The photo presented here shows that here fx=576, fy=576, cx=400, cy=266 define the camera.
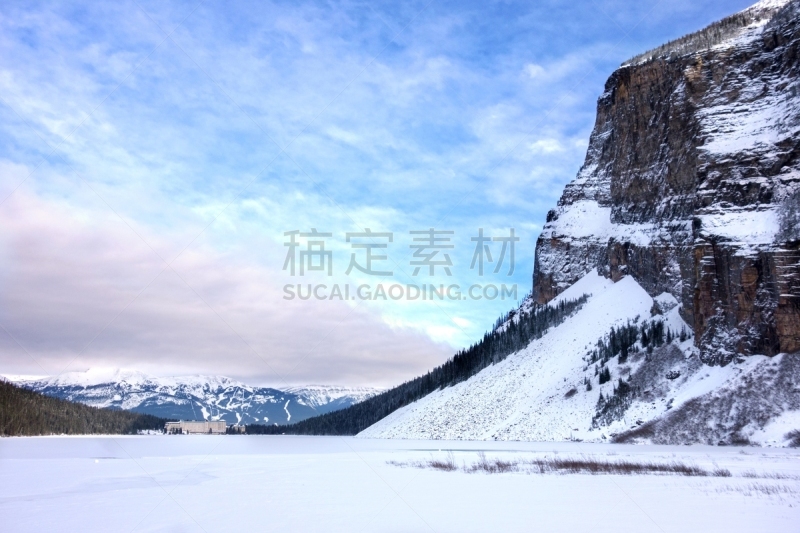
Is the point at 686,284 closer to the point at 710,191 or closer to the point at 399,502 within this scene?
the point at 710,191

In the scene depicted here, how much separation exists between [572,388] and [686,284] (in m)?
28.5

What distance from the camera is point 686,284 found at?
340 ft

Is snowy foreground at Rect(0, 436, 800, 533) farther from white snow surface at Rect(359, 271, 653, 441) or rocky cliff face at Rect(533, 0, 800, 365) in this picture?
rocky cliff face at Rect(533, 0, 800, 365)

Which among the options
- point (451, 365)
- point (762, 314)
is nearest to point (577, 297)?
point (451, 365)

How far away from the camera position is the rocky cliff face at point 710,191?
86.1 m

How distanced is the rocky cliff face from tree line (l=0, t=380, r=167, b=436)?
424 feet

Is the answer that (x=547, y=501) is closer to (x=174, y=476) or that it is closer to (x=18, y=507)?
(x=18, y=507)

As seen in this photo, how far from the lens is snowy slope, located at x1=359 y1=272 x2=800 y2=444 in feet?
269

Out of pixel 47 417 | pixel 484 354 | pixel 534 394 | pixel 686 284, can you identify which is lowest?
pixel 47 417

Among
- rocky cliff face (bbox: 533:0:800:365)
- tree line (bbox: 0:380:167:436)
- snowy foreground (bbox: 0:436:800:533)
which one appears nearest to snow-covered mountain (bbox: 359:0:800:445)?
rocky cliff face (bbox: 533:0:800:365)

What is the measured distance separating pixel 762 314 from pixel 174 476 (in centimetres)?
8410

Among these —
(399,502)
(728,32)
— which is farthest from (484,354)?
(399,502)

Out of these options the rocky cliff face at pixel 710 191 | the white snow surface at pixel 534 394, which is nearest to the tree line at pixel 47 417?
the white snow surface at pixel 534 394

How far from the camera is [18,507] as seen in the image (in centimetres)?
1841
